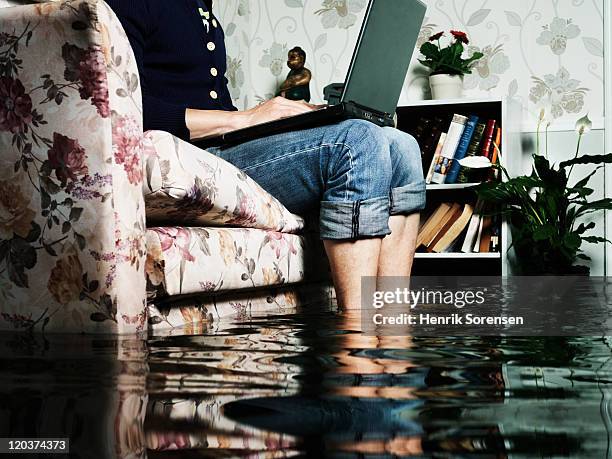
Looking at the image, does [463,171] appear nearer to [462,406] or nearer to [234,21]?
[234,21]

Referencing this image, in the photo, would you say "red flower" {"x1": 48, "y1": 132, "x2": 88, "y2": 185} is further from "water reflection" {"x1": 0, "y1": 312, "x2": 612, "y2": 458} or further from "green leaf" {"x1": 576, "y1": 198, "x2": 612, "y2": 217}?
"green leaf" {"x1": 576, "y1": 198, "x2": 612, "y2": 217}

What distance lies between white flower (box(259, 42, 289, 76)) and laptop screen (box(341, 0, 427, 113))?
5.21 feet

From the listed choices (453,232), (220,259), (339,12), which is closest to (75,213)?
(220,259)

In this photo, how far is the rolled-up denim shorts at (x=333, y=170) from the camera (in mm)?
1596

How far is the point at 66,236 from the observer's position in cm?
110

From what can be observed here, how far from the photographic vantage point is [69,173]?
109cm

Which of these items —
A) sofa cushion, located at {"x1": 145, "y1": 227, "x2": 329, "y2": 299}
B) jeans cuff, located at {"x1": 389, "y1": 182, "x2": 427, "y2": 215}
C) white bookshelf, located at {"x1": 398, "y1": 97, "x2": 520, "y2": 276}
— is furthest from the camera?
white bookshelf, located at {"x1": 398, "y1": 97, "x2": 520, "y2": 276}

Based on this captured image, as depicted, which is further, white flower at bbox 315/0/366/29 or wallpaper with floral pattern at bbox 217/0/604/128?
white flower at bbox 315/0/366/29

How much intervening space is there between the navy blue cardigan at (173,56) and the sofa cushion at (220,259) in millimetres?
279

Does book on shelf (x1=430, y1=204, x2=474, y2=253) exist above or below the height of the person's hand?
below

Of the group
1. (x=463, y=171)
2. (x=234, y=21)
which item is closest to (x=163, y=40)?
(x=463, y=171)

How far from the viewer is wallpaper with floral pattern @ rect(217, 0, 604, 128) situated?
329 cm

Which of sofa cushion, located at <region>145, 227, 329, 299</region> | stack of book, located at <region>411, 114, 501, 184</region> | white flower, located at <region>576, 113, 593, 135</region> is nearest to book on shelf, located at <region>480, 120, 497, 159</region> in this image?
stack of book, located at <region>411, 114, 501, 184</region>

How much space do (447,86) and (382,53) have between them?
1423mm
